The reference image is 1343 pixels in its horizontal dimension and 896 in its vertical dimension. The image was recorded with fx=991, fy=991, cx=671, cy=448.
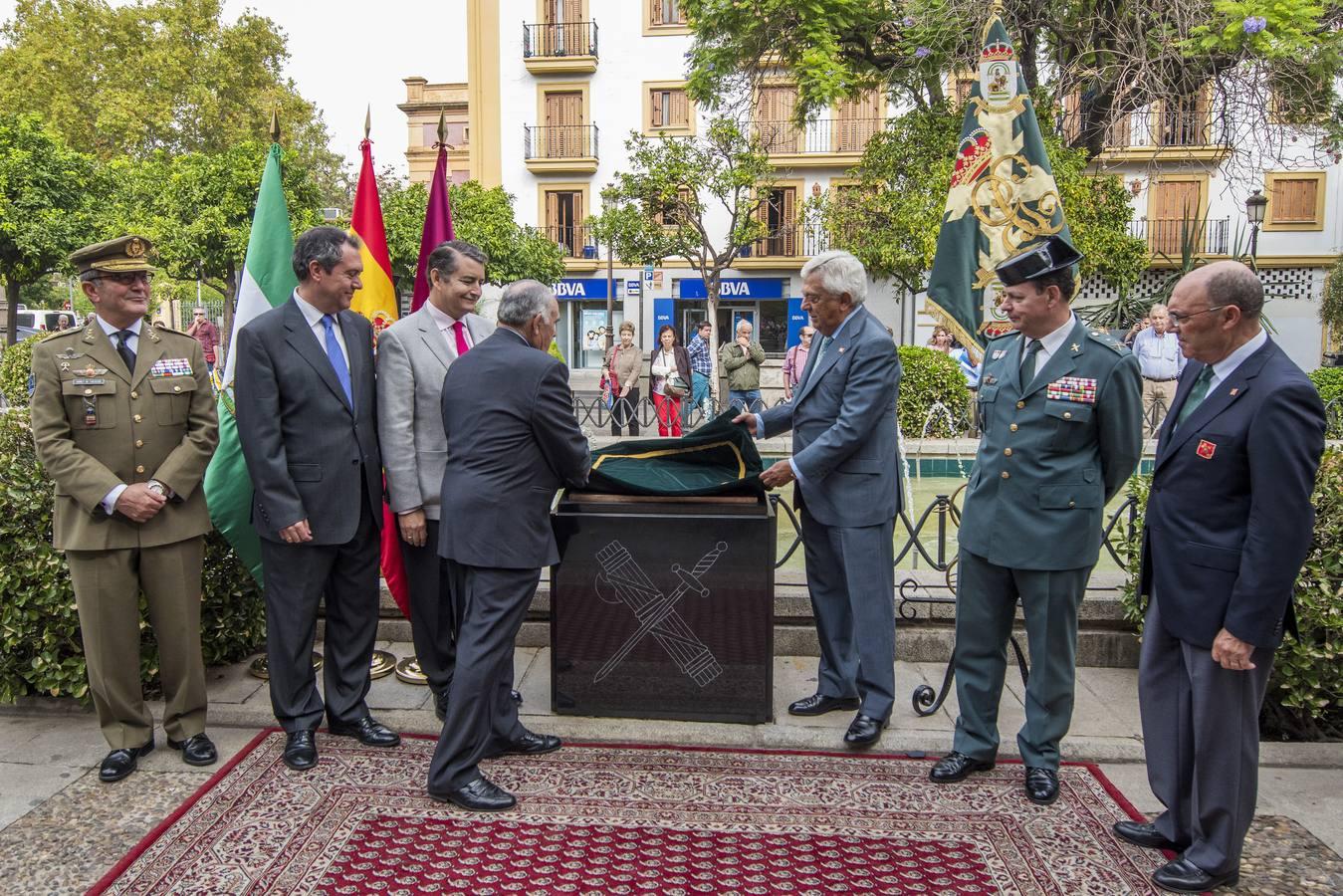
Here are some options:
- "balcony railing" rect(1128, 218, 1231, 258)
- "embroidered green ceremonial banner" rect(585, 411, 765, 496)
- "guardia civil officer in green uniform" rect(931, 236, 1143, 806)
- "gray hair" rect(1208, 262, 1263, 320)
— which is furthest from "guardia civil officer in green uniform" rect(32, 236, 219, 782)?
"balcony railing" rect(1128, 218, 1231, 258)

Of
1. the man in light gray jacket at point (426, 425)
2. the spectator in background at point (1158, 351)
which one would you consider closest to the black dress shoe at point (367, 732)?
the man in light gray jacket at point (426, 425)

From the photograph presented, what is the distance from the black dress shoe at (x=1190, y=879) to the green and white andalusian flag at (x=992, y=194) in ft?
8.50

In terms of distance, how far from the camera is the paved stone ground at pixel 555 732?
3.10 m

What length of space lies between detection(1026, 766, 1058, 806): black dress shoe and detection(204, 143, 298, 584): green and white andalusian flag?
10.6ft

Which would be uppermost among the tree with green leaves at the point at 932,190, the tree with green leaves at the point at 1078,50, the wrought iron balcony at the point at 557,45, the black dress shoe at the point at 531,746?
the wrought iron balcony at the point at 557,45

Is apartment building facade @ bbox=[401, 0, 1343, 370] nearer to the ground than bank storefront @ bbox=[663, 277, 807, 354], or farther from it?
farther from it

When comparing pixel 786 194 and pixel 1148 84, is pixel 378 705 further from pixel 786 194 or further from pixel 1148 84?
pixel 786 194

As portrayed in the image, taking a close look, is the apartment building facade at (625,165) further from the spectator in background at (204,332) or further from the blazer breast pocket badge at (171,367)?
the blazer breast pocket badge at (171,367)

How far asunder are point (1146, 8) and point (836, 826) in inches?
431

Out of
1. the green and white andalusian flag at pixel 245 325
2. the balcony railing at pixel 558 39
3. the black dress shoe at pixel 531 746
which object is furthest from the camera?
the balcony railing at pixel 558 39

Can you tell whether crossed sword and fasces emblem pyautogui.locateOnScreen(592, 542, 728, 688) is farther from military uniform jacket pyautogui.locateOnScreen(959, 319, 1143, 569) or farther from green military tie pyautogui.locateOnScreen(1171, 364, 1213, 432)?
green military tie pyautogui.locateOnScreen(1171, 364, 1213, 432)

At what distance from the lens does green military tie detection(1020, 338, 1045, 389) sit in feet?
11.4

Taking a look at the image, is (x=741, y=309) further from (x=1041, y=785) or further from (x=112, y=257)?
(x=1041, y=785)

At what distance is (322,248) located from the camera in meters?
3.75
